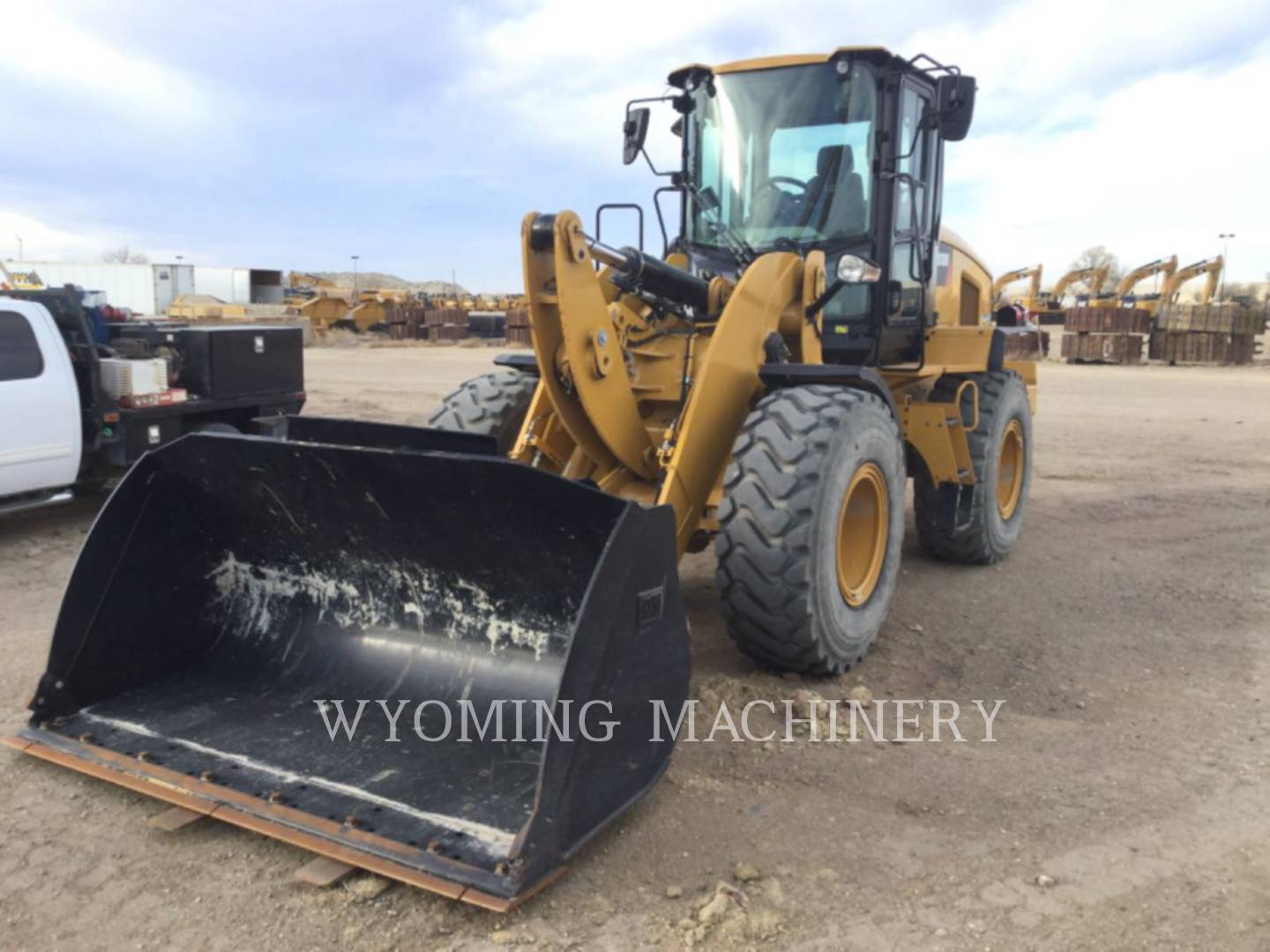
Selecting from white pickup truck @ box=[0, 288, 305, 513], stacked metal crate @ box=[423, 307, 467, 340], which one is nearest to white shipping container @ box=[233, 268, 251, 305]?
stacked metal crate @ box=[423, 307, 467, 340]

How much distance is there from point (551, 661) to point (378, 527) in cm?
87

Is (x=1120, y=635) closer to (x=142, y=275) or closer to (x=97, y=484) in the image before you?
(x=97, y=484)

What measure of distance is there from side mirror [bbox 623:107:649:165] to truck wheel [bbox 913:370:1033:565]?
241 centimetres

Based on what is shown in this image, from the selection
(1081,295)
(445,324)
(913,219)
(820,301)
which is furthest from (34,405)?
(1081,295)

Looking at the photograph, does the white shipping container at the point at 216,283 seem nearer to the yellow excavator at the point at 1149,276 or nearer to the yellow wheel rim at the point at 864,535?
the yellow excavator at the point at 1149,276

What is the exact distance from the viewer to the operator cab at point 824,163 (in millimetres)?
5398

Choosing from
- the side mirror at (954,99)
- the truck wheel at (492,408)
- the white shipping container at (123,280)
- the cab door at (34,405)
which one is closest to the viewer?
the side mirror at (954,99)

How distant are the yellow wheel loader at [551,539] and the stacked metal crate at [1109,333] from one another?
24567 millimetres

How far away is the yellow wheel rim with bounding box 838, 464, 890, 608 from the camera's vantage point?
15.8ft

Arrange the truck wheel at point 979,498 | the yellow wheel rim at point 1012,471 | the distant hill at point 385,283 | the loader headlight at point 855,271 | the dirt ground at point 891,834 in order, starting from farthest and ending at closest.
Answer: the distant hill at point 385,283
the yellow wheel rim at point 1012,471
the truck wheel at point 979,498
the loader headlight at point 855,271
the dirt ground at point 891,834

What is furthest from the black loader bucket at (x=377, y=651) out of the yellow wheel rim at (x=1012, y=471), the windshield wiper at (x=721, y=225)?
the yellow wheel rim at (x=1012, y=471)

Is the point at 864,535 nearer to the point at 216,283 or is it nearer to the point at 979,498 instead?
the point at 979,498

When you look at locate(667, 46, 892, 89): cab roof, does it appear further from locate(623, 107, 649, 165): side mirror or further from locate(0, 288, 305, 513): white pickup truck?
locate(0, 288, 305, 513): white pickup truck

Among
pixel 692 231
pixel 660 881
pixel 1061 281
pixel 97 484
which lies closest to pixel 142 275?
pixel 1061 281
